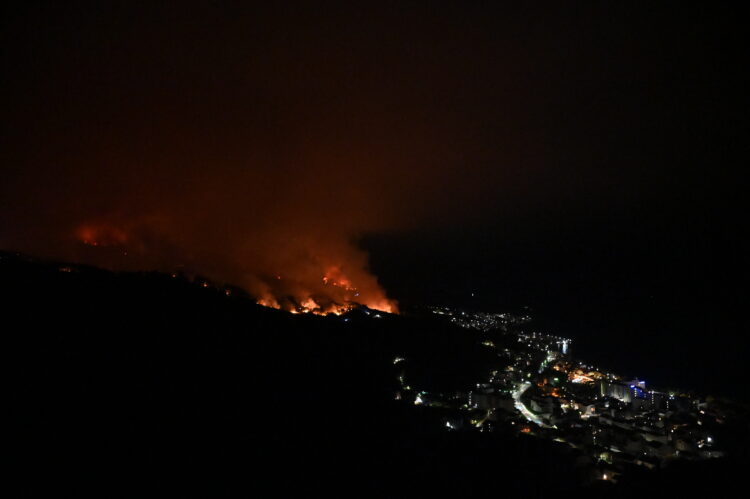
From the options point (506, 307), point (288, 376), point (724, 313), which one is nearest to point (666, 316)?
point (724, 313)

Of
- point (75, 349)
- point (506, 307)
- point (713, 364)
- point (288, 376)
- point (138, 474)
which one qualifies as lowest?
point (138, 474)

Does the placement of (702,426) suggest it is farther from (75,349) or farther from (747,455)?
(75,349)

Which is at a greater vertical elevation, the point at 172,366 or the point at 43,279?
the point at 43,279

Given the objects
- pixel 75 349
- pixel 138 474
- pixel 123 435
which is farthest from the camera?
pixel 75 349

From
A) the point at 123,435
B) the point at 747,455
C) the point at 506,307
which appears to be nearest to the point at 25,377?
the point at 123,435

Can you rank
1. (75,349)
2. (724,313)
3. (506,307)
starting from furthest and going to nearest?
(506,307) < (724,313) < (75,349)

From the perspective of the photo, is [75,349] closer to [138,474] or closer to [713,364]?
[138,474]

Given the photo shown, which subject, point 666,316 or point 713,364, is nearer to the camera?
point 713,364
